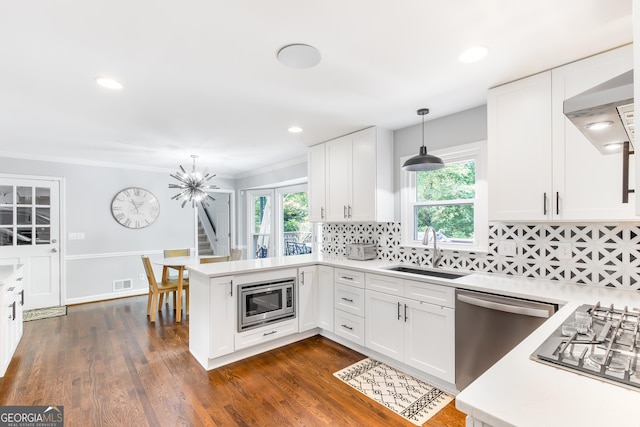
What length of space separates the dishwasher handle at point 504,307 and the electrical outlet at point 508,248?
29.4 inches

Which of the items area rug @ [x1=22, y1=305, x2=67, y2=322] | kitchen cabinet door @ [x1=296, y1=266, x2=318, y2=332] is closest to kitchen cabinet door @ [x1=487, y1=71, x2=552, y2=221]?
kitchen cabinet door @ [x1=296, y1=266, x2=318, y2=332]


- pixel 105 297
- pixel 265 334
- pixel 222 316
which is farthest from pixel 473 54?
pixel 105 297

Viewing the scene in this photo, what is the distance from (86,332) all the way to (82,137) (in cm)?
241

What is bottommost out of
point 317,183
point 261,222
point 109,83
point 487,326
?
point 487,326

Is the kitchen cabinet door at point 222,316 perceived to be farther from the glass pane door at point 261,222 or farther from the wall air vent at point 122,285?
the wall air vent at point 122,285

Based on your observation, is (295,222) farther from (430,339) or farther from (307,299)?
(430,339)

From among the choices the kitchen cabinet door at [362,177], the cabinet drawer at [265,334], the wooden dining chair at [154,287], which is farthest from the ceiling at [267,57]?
the cabinet drawer at [265,334]

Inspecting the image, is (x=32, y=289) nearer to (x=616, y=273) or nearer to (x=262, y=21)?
(x=262, y=21)

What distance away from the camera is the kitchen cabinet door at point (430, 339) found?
2.39 m

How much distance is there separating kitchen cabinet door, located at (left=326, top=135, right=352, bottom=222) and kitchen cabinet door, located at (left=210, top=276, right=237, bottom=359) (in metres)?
1.55

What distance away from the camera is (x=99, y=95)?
256 cm

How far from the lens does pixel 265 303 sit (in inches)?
124

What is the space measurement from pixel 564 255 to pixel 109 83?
3.73m

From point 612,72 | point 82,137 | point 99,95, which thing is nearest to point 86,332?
point 82,137
